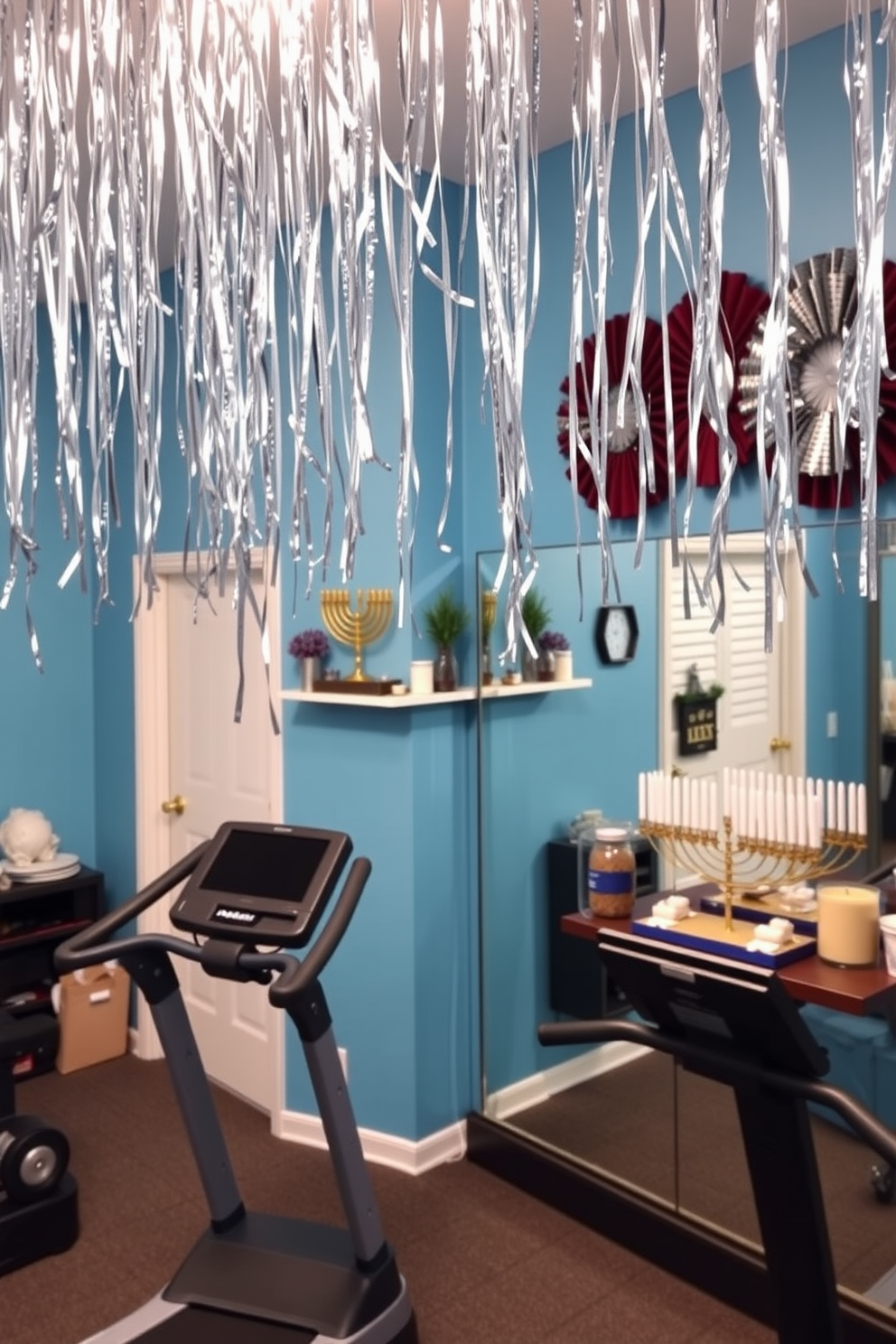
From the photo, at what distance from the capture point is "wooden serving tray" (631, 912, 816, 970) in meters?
2.14

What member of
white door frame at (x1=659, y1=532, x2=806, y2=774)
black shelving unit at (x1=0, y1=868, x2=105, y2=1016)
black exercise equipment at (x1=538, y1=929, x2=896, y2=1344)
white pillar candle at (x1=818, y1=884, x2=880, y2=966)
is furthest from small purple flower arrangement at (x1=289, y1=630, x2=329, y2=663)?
black exercise equipment at (x1=538, y1=929, x2=896, y2=1344)

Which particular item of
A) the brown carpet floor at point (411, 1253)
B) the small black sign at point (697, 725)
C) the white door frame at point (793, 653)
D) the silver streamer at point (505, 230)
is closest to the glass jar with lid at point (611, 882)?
the small black sign at point (697, 725)

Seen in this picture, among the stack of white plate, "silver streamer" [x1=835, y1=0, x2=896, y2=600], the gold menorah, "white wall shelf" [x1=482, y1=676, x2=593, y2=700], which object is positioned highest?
"silver streamer" [x1=835, y1=0, x2=896, y2=600]

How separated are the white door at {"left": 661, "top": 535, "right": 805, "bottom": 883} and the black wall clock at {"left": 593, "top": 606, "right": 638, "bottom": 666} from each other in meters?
0.11

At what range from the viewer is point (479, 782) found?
316 cm

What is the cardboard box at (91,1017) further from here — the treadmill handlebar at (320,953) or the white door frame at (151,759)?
the treadmill handlebar at (320,953)

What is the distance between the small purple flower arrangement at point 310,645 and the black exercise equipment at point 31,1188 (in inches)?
49.7

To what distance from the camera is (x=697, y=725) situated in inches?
102

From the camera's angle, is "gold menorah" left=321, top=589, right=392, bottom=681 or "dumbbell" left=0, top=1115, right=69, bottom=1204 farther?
"gold menorah" left=321, top=589, right=392, bottom=681

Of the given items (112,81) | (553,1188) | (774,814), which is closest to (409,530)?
(112,81)

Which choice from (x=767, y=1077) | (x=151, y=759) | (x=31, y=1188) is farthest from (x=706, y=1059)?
(x=151, y=759)

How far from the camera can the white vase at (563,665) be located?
9.66 ft

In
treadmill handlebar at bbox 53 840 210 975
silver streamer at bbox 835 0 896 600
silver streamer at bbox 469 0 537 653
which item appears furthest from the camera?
treadmill handlebar at bbox 53 840 210 975

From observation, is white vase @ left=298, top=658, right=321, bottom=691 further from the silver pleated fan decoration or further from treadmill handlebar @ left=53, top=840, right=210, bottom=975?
the silver pleated fan decoration
